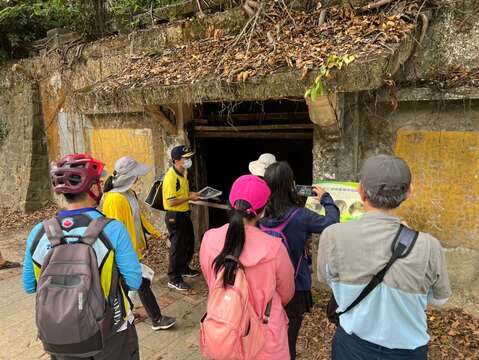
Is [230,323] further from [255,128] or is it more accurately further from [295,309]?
[255,128]

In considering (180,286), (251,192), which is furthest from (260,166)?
(180,286)

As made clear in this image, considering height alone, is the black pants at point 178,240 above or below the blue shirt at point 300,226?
below

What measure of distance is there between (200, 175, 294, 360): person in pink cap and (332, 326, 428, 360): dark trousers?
348mm

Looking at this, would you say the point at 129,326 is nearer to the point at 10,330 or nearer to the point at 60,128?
the point at 10,330

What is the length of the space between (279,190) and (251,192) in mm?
524

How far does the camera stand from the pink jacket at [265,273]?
6.56 feet

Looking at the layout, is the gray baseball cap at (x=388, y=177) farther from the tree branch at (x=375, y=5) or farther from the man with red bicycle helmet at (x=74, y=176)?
the tree branch at (x=375, y=5)

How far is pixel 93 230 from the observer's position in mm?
2152

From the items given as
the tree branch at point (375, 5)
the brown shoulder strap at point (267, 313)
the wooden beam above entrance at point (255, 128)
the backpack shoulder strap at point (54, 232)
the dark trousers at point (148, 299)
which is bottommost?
the dark trousers at point (148, 299)

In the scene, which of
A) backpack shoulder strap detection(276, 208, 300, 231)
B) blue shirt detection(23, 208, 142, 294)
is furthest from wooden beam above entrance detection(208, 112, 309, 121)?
blue shirt detection(23, 208, 142, 294)

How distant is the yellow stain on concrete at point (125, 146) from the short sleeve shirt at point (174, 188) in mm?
1883

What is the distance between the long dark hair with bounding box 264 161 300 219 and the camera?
2562 millimetres

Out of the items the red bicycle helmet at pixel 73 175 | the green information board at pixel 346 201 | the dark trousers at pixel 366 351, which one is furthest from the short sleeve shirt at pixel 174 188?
the dark trousers at pixel 366 351

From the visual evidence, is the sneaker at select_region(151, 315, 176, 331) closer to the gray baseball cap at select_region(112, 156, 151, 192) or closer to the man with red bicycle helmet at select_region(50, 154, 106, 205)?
the gray baseball cap at select_region(112, 156, 151, 192)
